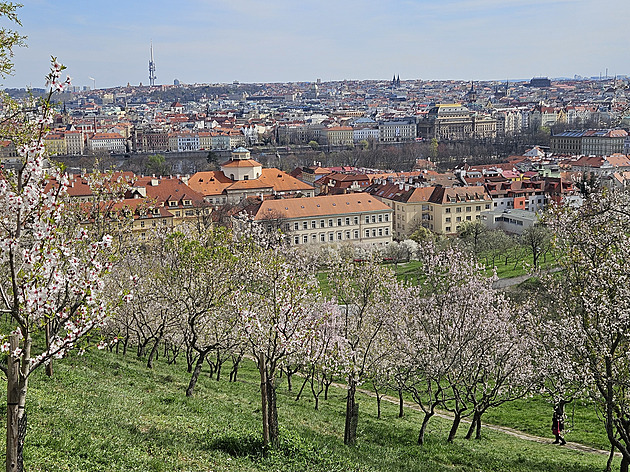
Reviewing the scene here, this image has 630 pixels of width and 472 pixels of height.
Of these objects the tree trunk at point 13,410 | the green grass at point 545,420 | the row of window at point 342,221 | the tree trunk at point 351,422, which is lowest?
the green grass at point 545,420

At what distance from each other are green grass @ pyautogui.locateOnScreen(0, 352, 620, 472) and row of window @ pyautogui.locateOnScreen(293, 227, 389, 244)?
129 feet

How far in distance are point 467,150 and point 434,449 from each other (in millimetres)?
130624

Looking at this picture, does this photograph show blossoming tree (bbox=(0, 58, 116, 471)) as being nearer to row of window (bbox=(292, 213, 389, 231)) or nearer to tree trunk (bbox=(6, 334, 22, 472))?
tree trunk (bbox=(6, 334, 22, 472))

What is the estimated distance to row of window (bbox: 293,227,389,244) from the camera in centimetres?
6141

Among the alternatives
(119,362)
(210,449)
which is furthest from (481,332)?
(119,362)

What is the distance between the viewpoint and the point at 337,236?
206 feet

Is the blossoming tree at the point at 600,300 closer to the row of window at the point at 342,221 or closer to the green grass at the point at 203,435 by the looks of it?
the green grass at the point at 203,435

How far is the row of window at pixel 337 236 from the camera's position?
61.4 metres

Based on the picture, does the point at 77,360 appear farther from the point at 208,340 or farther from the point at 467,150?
the point at 467,150

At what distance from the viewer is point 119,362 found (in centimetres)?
2081

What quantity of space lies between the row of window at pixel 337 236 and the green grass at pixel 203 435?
3936 centimetres

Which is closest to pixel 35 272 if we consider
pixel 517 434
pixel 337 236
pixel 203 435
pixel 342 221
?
pixel 203 435

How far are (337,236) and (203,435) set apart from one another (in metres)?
50.0

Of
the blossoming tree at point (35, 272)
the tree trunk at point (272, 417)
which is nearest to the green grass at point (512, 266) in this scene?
the tree trunk at point (272, 417)
